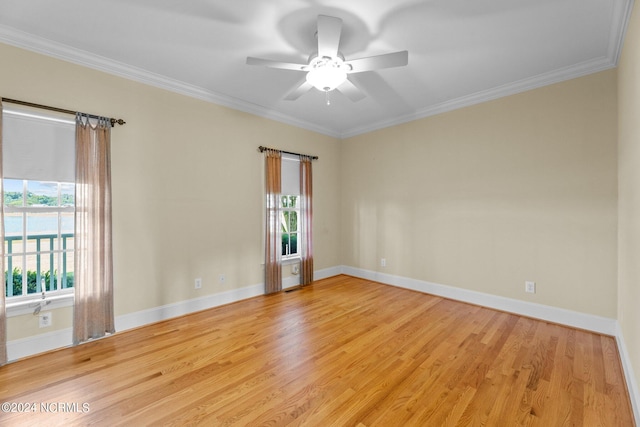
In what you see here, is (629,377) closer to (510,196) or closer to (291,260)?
(510,196)

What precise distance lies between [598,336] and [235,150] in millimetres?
4624

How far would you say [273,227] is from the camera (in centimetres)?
414

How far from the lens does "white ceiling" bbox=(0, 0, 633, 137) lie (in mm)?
2049

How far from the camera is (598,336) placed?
8.86 feet

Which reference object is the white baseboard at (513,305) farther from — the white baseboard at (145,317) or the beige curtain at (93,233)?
the beige curtain at (93,233)

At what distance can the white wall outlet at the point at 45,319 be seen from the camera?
8.03 feet

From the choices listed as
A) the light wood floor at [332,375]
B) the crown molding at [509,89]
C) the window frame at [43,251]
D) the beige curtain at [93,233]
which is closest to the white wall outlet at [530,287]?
the light wood floor at [332,375]

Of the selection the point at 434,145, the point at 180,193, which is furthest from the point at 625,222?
the point at 180,193

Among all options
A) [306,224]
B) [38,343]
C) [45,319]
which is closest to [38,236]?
[45,319]

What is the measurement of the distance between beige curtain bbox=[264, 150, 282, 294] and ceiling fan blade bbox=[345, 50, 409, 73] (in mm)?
2182

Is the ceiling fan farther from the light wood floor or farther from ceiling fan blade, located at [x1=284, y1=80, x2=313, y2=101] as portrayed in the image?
the light wood floor

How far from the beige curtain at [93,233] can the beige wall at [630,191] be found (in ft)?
14.1

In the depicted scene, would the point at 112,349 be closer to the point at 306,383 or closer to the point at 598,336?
the point at 306,383

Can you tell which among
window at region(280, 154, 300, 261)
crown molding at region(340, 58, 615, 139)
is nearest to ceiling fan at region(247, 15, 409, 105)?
crown molding at region(340, 58, 615, 139)
